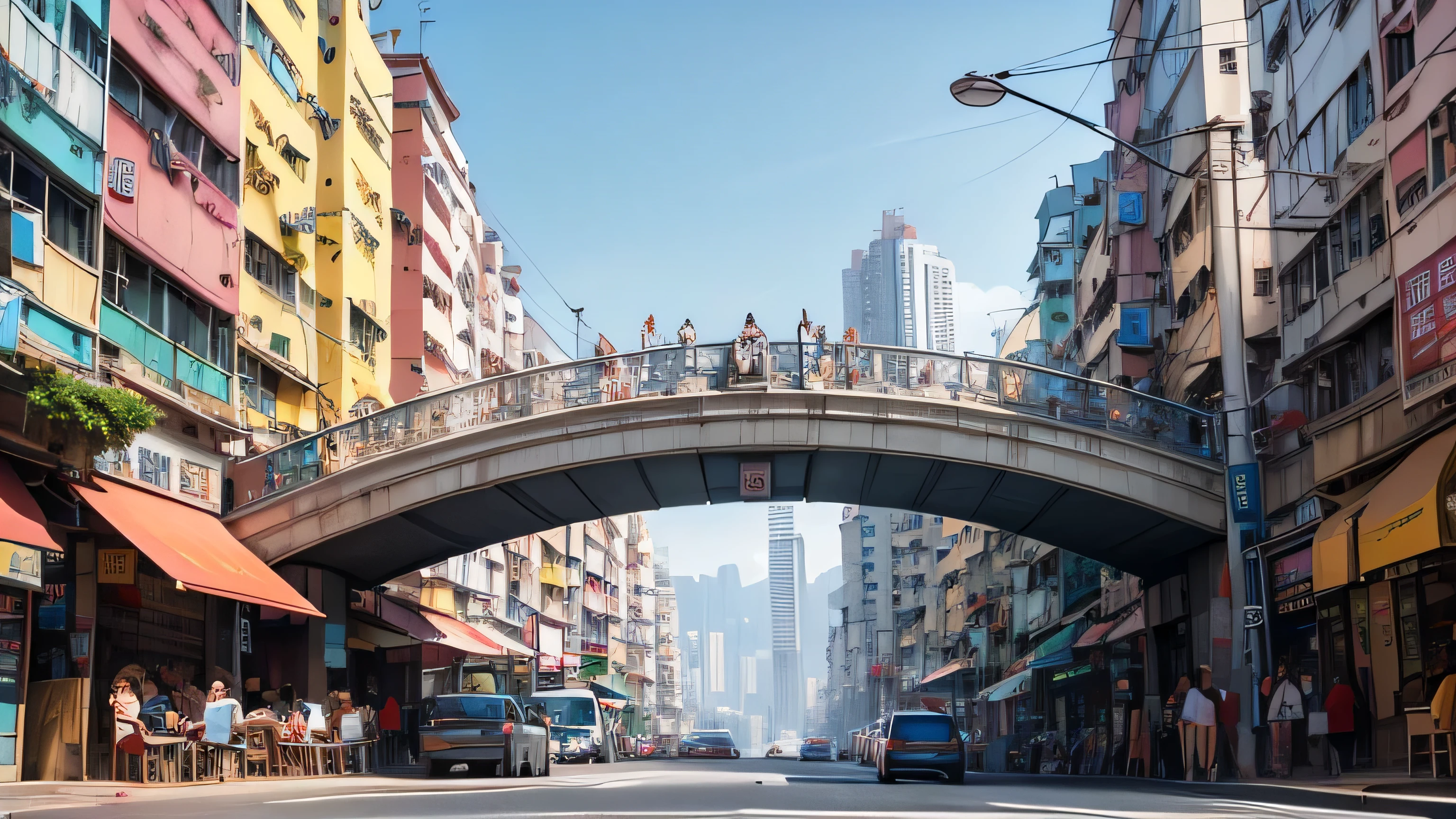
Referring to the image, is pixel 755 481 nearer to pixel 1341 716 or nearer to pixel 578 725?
pixel 1341 716

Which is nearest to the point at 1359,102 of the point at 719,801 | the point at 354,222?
the point at 719,801

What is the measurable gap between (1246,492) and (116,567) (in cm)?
1808

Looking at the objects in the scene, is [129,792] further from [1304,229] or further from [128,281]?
[1304,229]

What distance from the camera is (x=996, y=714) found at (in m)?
70.8

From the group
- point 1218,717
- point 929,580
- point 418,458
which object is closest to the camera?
point 1218,717

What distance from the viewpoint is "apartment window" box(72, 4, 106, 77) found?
23.1 metres

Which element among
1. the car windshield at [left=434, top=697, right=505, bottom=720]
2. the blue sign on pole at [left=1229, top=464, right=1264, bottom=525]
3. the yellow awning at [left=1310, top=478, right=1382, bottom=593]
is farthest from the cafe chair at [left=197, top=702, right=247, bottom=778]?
the blue sign on pole at [left=1229, top=464, right=1264, bottom=525]

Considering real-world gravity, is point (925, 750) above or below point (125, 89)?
below

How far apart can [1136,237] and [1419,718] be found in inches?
1010

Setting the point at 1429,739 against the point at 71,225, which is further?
the point at 71,225

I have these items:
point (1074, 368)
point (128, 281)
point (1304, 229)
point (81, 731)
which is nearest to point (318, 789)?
point (81, 731)

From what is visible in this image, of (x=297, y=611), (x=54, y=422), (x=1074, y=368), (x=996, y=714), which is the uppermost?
(x=1074, y=368)

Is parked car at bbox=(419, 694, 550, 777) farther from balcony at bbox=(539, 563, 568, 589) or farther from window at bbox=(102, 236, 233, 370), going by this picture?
balcony at bbox=(539, 563, 568, 589)

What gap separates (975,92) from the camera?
24.0 meters
